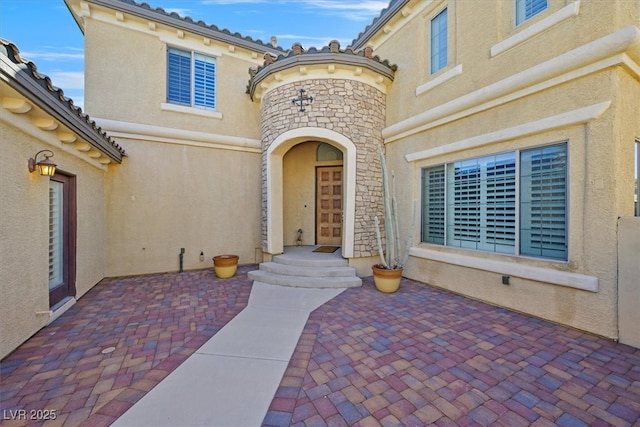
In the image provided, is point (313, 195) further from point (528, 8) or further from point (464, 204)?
point (528, 8)

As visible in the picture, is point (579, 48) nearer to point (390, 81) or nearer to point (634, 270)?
point (634, 270)

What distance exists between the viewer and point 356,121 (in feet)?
23.2

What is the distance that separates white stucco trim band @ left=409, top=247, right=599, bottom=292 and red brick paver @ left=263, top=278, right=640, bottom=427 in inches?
27.8

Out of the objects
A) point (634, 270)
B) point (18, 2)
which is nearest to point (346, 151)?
point (634, 270)

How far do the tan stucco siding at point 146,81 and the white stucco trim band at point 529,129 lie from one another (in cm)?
631

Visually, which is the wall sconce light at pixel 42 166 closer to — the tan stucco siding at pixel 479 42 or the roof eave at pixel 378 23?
the tan stucco siding at pixel 479 42

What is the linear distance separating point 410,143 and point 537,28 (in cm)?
303

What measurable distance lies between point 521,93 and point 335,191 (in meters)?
5.59

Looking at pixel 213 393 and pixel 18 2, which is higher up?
pixel 18 2

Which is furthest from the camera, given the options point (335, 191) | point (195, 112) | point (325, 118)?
point (335, 191)

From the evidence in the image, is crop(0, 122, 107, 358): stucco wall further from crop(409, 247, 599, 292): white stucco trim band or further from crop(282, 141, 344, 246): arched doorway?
crop(409, 247, 599, 292): white stucco trim band

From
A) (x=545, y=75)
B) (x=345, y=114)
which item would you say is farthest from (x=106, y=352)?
(x=545, y=75)

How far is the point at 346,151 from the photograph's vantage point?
7.05 m

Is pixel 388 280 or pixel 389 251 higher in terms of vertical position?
pixel 389 251
